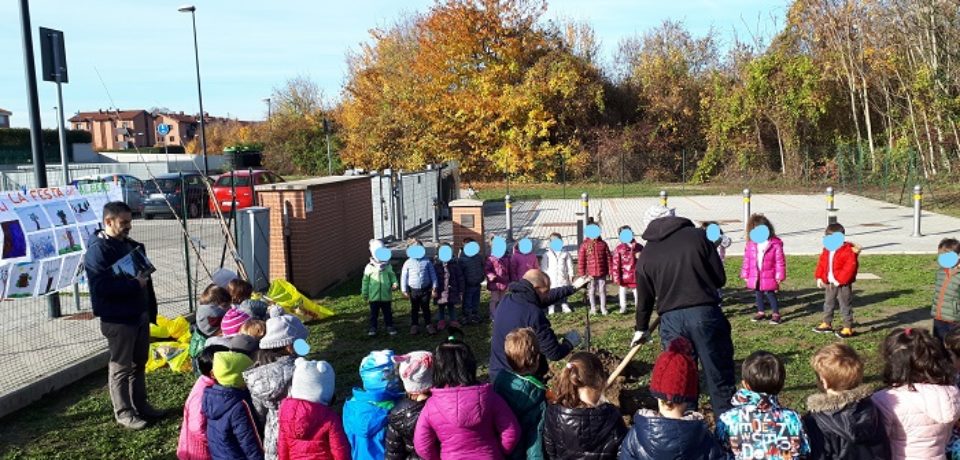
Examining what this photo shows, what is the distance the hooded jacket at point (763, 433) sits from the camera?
3621 millimetres

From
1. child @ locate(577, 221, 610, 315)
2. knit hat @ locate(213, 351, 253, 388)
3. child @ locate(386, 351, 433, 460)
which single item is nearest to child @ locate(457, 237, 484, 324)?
child @ locate(577, 221, 610, 315)

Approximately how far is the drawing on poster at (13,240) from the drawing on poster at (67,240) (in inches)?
20.7

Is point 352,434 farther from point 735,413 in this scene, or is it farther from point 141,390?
point 141,390

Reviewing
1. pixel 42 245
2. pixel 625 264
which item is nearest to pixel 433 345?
pixel 625 264

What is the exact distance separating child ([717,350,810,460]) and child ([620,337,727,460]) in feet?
0.45

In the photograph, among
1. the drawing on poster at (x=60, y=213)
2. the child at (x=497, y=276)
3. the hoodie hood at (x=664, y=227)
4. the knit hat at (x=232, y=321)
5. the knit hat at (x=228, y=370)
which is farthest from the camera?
the child at (x=497, y=276)

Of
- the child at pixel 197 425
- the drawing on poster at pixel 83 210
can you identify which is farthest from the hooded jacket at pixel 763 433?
the drawing on poster at pixel 83 210

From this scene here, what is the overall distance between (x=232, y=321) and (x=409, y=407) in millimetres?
2787

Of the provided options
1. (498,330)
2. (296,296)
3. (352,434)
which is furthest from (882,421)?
(296,296)

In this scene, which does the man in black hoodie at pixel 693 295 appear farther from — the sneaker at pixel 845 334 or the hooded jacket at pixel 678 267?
the sneaker at pixel 845 334

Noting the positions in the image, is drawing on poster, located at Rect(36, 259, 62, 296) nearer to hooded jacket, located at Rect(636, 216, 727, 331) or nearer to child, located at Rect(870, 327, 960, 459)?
hooded jacket, located at Rect(636, 216, 727, 331)

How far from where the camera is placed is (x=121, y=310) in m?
6.05

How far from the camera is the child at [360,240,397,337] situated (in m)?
9.15

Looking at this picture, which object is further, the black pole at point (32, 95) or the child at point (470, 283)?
the child at point (470, 283)
